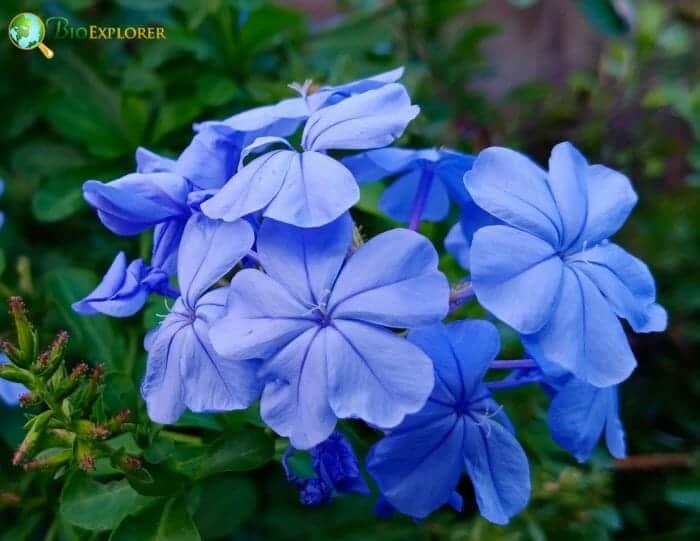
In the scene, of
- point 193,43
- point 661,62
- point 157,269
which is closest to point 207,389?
point 157,269

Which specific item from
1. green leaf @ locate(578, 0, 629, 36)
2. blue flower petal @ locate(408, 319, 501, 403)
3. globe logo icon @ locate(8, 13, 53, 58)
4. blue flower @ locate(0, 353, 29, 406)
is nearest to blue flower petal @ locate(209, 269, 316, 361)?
blue flower petal @ locate(408, 319, 501, 403)

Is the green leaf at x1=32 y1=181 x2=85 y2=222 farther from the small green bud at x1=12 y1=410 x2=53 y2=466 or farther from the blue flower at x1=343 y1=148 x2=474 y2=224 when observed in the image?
the small green bud at x1=12 y1=410 x2=53 y2=466

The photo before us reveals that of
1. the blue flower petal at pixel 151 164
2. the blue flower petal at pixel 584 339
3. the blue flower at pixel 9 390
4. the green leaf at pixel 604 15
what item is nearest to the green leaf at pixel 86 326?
the blue flower at pixel 9 390

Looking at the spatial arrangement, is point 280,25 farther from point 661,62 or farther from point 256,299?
point 661,62

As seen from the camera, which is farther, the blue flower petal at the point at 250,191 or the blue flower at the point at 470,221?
the blue flower at the point at 470,221

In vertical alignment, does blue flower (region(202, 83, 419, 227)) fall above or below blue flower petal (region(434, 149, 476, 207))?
above

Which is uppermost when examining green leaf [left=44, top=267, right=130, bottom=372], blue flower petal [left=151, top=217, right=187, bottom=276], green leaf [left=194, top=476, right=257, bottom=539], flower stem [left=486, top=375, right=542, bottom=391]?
blue flower petal [left=151, top=217, right=187, bottom=276]

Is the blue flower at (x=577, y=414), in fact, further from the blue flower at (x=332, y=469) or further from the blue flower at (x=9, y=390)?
the blue flower at (x=9, y=390)
